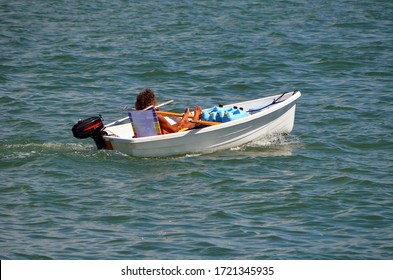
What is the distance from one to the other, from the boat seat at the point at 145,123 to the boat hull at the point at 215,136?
25 cm

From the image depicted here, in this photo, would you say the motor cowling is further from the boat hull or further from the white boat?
the boat hull

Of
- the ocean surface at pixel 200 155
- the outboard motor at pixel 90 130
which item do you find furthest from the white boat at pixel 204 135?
the ocean surface at pixel 200 155

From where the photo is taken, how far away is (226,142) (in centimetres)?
1360

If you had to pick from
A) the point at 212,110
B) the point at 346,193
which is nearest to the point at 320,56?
the point at 212,110

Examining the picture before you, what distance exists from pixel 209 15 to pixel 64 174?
1414 cm

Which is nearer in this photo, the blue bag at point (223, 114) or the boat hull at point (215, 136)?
the boat hull at point (215, 136)

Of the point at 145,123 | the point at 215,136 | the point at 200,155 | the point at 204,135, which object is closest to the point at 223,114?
the point at 215,136

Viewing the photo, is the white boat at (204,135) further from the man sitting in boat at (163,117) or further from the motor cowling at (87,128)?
the man sitting in boat at (163,117)

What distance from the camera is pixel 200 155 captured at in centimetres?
1347

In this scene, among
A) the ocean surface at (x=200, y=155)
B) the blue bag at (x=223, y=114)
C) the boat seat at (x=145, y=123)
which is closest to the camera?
the ocean surface at (x=200, y=155)

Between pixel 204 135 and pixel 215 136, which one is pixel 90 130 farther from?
pixel 215 136

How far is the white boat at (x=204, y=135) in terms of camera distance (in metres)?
13.0

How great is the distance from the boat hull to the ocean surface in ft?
0.54

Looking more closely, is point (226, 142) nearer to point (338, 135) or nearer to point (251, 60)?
point (338, 135)
